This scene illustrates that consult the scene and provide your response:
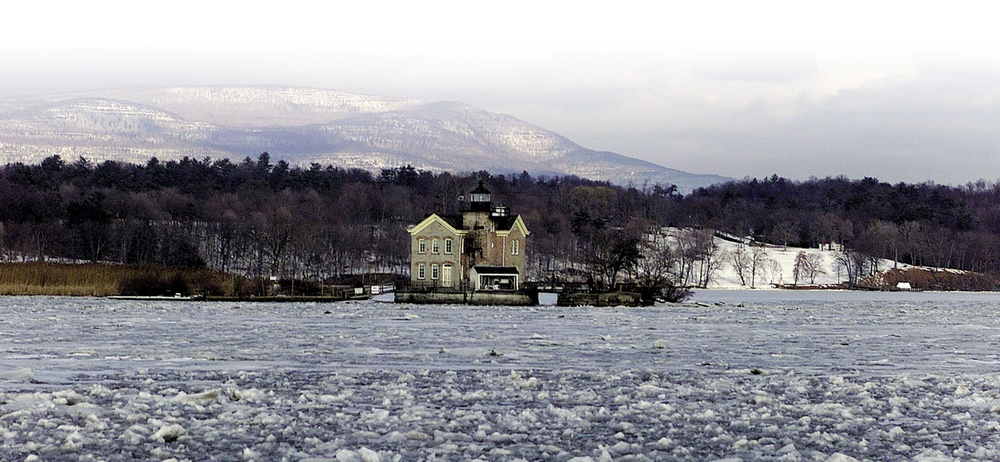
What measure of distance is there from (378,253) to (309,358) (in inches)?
4109

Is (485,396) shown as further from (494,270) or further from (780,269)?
(780,269)

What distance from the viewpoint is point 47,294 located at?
6259 centimetres

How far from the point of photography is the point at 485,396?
18.6m

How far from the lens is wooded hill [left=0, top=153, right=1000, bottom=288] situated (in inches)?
4550

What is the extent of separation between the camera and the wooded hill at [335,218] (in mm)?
115562

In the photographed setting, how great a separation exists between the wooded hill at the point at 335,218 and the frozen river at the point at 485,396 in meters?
57.5

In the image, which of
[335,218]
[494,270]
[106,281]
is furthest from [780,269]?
[106,281]

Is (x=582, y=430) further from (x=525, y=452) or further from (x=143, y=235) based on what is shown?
(x=143, y=235)

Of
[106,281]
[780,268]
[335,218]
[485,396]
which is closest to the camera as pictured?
[485,396]

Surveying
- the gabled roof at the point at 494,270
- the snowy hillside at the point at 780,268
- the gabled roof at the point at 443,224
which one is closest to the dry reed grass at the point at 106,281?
the gabled roof at the point at 443,224

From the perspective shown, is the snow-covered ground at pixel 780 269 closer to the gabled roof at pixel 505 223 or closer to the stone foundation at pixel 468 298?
the gabled roof at pixel 505 223

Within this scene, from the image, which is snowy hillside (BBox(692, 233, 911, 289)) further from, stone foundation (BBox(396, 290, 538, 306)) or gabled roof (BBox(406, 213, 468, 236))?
stone foundation (BBox(396, 290, 538, 306))

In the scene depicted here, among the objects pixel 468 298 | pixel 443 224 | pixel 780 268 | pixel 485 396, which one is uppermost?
pixel 443 224

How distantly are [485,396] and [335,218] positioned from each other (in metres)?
123
